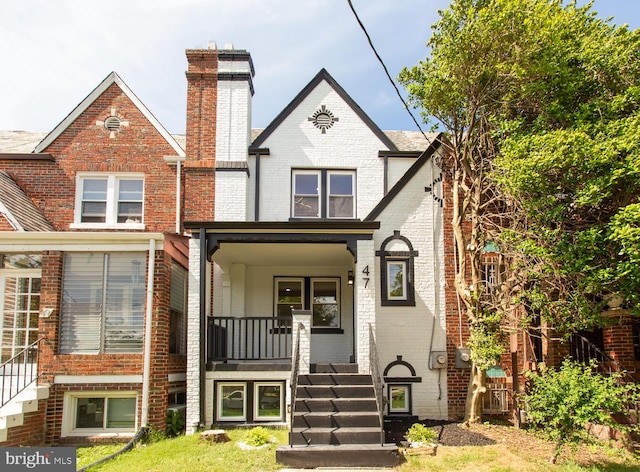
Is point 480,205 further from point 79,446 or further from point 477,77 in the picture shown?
point 79,446

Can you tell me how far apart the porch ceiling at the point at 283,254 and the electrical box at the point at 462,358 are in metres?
3.25

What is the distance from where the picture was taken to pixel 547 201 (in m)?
9.05

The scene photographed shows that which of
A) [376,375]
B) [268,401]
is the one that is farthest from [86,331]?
[376,375]

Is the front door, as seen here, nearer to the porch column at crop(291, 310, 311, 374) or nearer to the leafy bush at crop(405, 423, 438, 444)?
the porch column at crop(291, 310, 311, 374)

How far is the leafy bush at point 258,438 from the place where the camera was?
28.9 ft

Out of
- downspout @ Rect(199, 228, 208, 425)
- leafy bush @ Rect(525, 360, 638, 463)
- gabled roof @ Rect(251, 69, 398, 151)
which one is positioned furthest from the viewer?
gabled roof @ Rect(251, 69, 398, 151)

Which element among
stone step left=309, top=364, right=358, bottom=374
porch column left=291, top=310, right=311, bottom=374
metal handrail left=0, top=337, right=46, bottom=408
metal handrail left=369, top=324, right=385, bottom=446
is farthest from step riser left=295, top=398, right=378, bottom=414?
metal handrail left=0, top=337, right=46, bottom=408

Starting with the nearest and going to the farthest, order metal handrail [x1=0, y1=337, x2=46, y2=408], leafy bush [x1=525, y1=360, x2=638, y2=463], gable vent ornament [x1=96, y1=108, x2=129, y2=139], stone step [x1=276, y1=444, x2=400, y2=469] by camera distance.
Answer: leafy bush [x1=525, y1=360, x2=638, y2=463], stone step [x1=276, y1=444, x2=400, y2=469], metal handrail [x1=0, y1=337, x2=46, y2=408], gable vent ornament [x1=96, y1=108, x2=129, y2=139]

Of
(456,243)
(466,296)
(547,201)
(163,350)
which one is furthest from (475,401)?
(163,350)

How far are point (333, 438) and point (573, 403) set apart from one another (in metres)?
3.59

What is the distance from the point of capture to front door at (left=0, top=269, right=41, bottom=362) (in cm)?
1034

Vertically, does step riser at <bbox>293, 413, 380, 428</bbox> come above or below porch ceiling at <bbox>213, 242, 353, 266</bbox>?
below

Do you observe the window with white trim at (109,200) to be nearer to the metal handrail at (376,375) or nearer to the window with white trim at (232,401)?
the window with white trim at (232,401)

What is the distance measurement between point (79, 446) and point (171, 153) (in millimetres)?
7472
